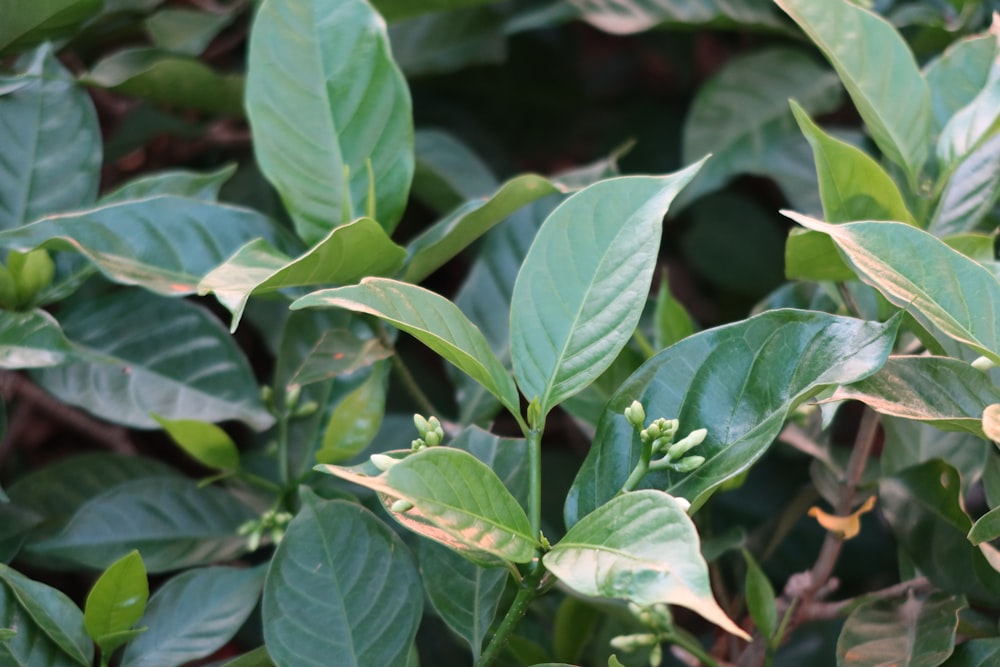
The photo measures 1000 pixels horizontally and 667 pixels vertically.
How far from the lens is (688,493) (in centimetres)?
62

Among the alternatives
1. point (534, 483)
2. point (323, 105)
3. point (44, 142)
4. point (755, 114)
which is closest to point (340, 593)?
point (534, 483)

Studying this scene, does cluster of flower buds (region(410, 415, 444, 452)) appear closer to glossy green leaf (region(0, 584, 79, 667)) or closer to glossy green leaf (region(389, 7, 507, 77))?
glossy green leaf (region(0, 584, 79, 667))

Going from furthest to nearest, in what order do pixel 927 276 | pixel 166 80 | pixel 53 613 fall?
1. pixel 166 80
2. pixel 53 613
3. pixel 927 276

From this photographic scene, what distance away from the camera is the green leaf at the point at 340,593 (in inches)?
27.3

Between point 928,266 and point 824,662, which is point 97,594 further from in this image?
point 824,662

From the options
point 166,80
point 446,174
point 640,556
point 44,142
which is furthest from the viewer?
point 446,174

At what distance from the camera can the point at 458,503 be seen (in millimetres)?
551

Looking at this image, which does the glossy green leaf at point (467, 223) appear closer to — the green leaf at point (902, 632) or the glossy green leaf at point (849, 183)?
the glossy green leaf at point (849, 183)

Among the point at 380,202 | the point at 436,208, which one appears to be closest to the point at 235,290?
the point at 380,202

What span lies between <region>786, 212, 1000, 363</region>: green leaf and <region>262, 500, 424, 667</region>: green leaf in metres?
0.41

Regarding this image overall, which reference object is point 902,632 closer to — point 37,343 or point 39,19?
point 37,343

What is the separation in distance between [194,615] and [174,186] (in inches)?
16.2

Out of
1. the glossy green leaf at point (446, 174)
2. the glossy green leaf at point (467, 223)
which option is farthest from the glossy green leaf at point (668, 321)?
the glossy green leaf at point (446, 174)

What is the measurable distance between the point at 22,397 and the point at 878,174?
1015mm
